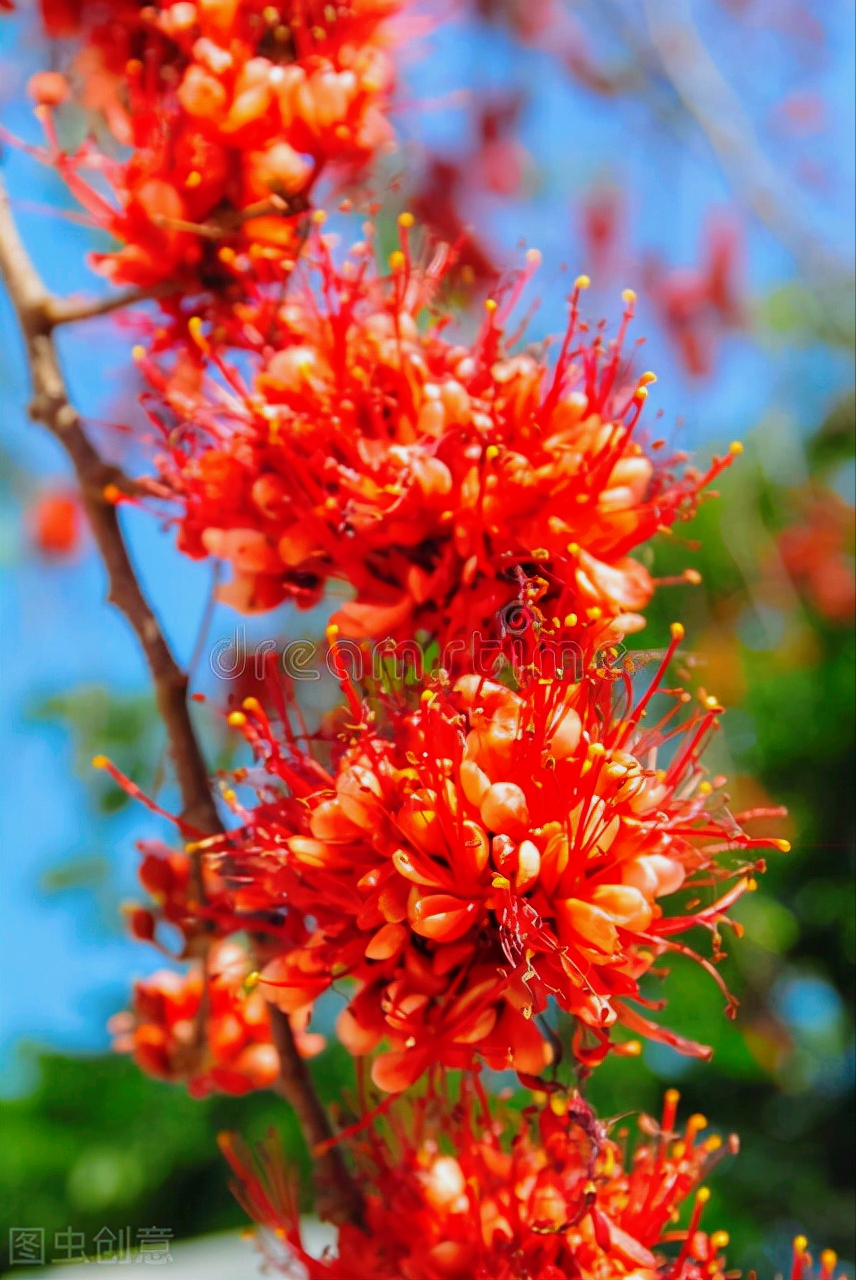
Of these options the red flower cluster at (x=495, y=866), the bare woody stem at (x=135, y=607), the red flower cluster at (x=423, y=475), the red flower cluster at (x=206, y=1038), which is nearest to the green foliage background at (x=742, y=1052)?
the red flower cluster at (x=206, y=1038)

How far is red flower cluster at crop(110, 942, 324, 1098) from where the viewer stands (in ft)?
4.54

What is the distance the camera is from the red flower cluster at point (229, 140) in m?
1.30

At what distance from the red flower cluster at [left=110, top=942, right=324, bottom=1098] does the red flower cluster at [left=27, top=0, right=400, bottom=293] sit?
0.72 metres

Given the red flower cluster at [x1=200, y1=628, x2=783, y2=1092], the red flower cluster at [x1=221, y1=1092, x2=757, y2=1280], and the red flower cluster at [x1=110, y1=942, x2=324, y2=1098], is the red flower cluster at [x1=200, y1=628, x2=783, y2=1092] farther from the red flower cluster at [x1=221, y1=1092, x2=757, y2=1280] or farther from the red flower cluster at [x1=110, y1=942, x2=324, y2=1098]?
the red flower cluster at [x1=110, y1=942, x2=324, y2=1098]

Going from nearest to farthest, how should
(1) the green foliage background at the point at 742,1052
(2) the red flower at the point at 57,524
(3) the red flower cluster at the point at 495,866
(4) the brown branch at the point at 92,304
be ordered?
(3) the red flower cluster at the point at 495,866 → (4) the brown branch at the point at 92,304 → (1) the green foliage background at the point at 742,1052 → (2) the red flower at the point at 57,524

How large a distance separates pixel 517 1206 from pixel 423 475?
589mm

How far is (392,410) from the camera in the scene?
1.11m

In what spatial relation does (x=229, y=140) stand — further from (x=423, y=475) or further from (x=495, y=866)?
(x=495, y=866)

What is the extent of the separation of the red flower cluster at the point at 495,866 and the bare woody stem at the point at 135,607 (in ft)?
0.60

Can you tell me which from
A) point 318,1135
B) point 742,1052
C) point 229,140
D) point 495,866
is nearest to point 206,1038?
point 318,1135

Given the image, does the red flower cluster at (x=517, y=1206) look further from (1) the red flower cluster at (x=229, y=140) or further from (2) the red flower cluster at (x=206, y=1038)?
(1) the red flower cluster at (x=229, y=140)

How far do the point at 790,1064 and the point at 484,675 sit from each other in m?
2.45

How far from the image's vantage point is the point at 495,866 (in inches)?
35.4

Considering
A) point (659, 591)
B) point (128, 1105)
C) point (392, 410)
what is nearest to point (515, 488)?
point (392, 410)
